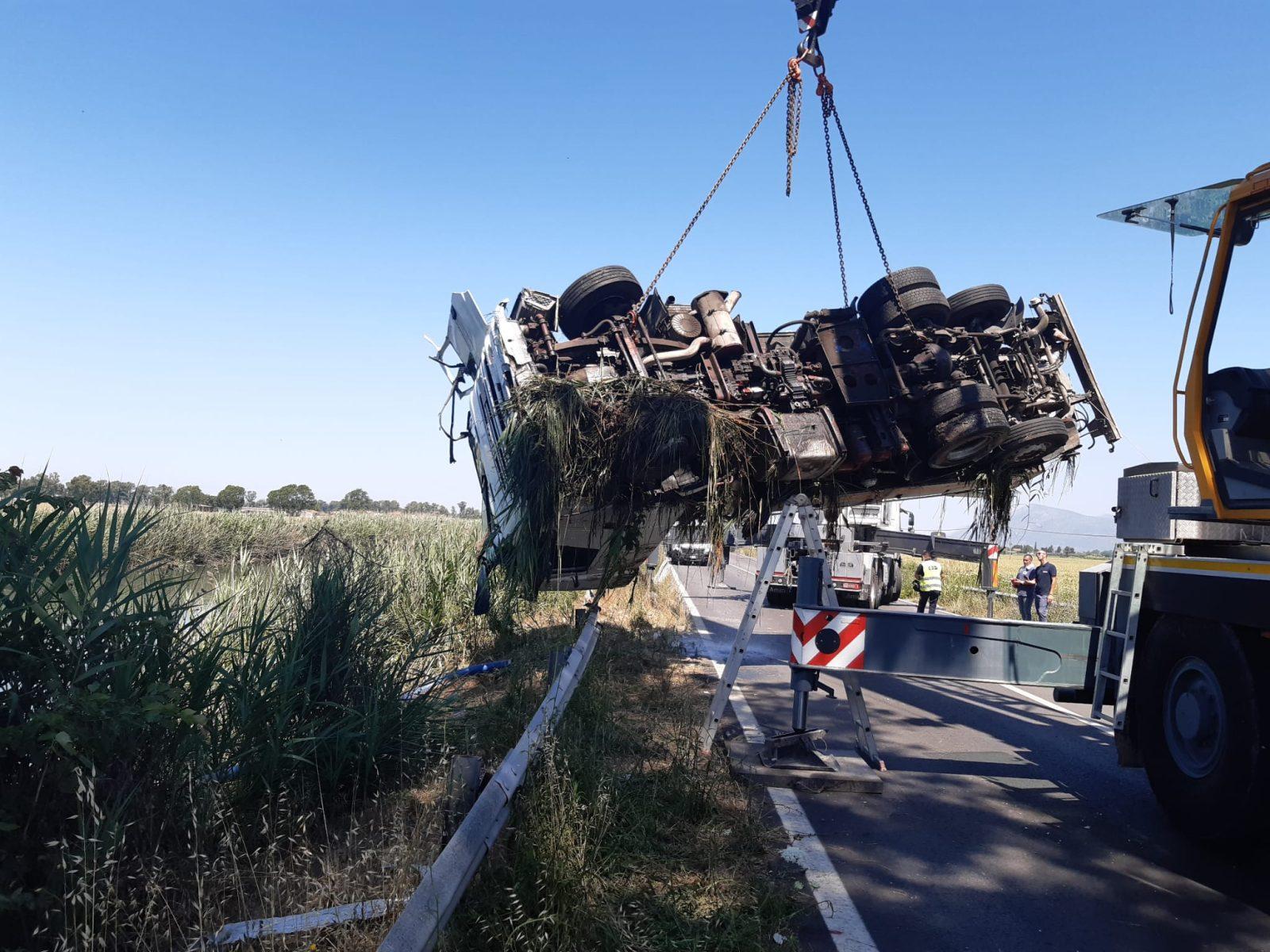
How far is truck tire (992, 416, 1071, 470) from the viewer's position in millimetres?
6082

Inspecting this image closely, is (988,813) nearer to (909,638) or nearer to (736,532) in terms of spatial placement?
(909,638)

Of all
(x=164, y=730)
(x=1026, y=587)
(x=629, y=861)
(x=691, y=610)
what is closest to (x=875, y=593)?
(x=1026, y=587)

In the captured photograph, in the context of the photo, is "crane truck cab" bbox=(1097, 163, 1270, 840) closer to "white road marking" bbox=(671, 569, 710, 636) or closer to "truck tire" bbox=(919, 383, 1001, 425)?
"truck tire" bbox=(919, 383, 1001, 425)

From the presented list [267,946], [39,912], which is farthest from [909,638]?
[39,912]

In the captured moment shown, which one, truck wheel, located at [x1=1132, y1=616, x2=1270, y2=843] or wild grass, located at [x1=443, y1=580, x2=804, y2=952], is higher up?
truck wheel, located at [x1=1132, y1=616, x2=1270, y2=843]

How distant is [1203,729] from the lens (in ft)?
14.1

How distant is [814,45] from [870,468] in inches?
122

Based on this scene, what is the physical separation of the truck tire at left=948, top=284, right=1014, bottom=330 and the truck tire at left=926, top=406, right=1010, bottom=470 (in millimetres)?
1076

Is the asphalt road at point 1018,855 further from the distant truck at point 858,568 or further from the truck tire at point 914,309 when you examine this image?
the distant truck at point 858,568

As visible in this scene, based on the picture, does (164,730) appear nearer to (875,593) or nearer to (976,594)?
(875,593)

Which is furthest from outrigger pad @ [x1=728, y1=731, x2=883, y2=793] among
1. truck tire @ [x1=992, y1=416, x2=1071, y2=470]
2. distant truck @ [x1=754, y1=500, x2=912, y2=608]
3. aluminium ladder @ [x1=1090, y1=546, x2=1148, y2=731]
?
distant truck @ [x1=754, y1=500, x2=912, y2=608]

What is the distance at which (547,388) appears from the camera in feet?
18.4

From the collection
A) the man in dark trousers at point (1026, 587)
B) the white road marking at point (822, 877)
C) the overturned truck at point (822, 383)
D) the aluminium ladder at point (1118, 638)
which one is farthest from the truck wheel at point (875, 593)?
the white road marking at point (822, 877)

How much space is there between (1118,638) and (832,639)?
1.65 m
